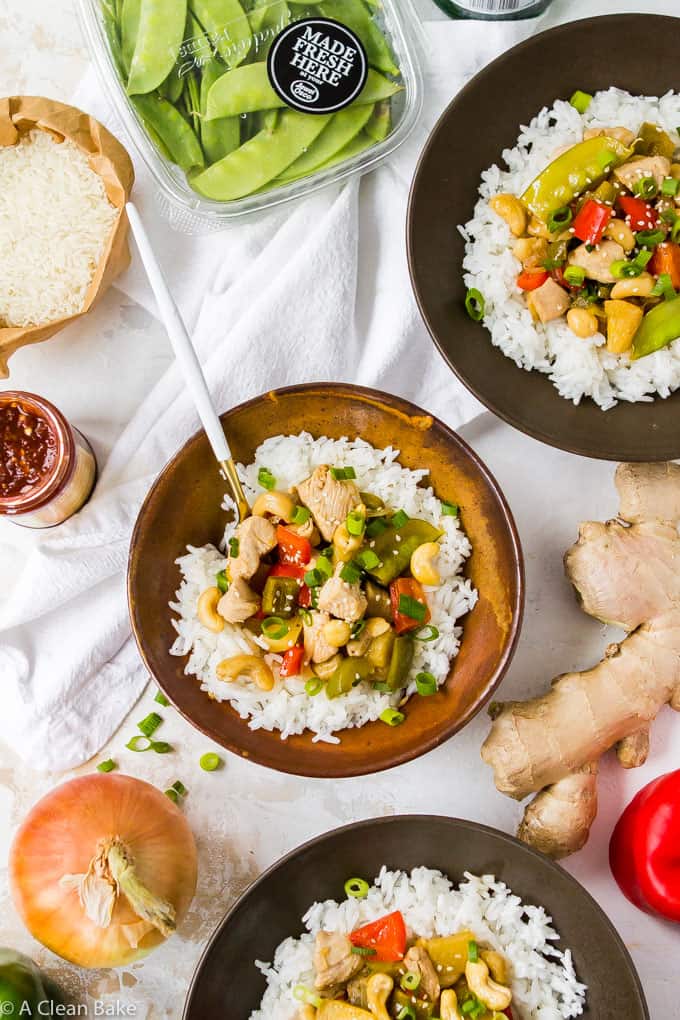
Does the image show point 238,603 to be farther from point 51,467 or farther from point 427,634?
point 51,467

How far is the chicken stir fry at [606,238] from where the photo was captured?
2.91m

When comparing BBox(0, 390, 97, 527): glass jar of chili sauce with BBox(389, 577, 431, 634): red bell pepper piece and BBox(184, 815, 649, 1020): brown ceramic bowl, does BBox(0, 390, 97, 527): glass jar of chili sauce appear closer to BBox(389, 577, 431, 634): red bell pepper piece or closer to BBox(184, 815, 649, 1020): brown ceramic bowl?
BBox(389, 577, 431, 634): red bell pepper piece

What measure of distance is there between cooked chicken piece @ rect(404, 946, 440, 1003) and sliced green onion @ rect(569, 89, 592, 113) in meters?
2.69

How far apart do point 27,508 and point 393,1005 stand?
6.08 ft

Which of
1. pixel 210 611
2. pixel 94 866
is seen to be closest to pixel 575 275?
pixel 210 611

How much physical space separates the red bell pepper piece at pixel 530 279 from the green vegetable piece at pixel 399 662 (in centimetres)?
118

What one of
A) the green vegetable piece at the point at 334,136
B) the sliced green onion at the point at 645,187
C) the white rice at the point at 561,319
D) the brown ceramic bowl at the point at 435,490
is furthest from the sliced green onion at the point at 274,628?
the sliced green onion at the point at 645,187

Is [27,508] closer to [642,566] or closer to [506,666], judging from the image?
[506,666]

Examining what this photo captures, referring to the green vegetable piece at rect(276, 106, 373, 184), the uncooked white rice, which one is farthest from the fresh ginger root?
the uncooked white rice

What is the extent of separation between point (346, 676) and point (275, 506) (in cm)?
55

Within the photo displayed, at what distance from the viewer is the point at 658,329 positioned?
2.93 metres

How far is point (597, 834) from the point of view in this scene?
10.6 feet

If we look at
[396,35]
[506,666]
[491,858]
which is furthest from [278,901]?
[396,35]

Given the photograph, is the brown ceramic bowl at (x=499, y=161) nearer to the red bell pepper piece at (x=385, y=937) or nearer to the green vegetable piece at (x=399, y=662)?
the green vegetable piece at (x=399, y=662)
